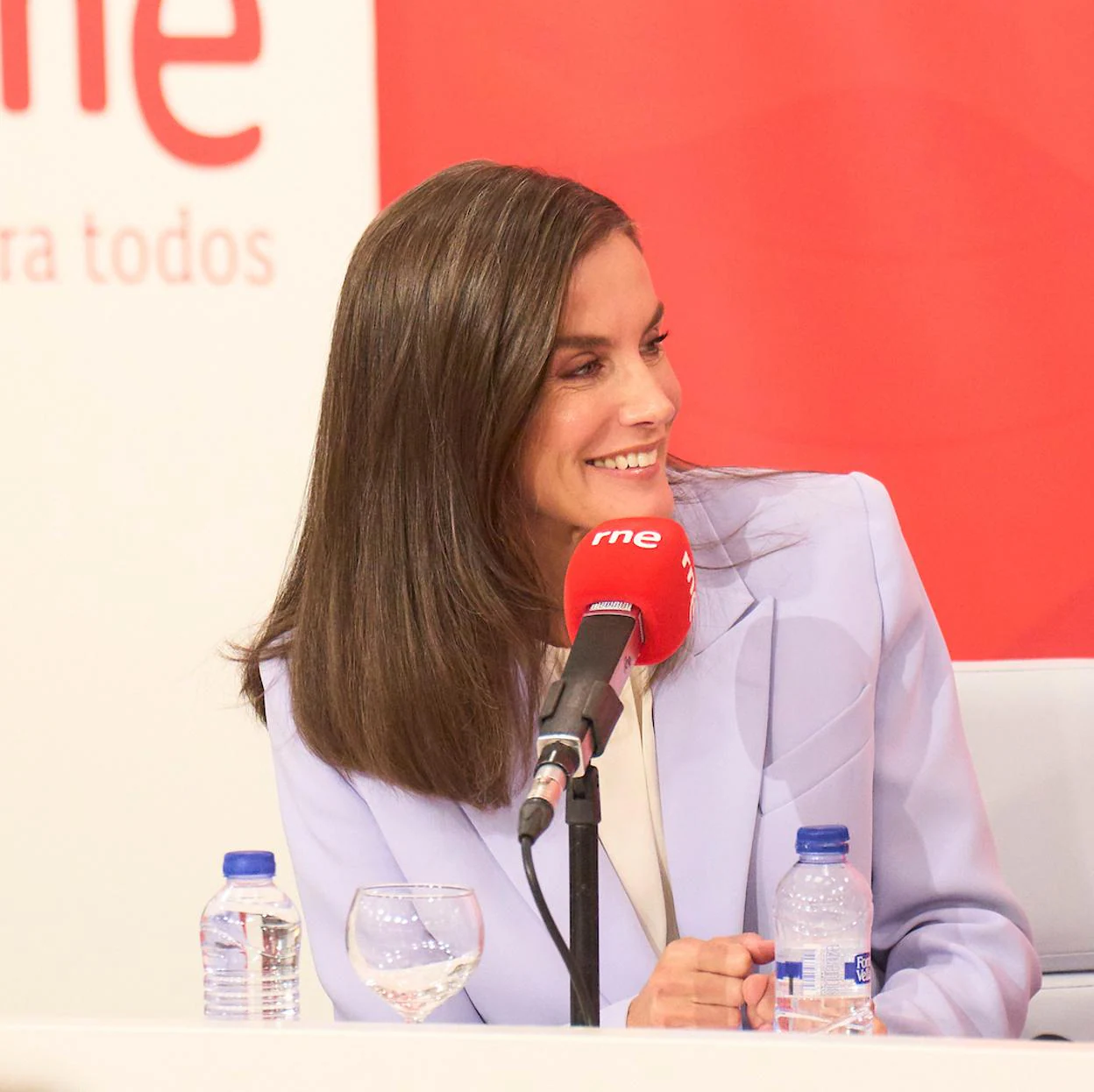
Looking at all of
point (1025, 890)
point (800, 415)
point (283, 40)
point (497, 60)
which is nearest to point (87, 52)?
point (283, 40)

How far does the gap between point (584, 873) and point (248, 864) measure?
39cm

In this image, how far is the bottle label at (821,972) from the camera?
4.32 feet

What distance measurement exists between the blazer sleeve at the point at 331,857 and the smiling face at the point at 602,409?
407 mm

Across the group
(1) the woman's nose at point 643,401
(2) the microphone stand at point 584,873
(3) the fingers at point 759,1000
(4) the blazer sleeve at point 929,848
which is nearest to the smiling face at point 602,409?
(1) the woman's nose at point 643,401

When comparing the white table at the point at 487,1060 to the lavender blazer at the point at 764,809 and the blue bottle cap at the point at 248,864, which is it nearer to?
the blue bottle cap at the point at 248,864

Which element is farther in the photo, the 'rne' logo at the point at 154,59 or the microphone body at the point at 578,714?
the 'rne' logo at the point at 154,59

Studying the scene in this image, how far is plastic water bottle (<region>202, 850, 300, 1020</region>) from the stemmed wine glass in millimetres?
232

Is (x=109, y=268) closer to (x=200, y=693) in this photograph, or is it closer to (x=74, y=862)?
(x=200, y=693)

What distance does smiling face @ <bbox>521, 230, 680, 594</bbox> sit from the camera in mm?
1684

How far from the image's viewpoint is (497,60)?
257 cm

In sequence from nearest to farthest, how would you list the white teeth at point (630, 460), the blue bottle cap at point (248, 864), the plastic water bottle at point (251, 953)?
1. the blue bottle cap at point (248, 864)
2. the plastic water bottle at point (251, 953)
3. the white teeth at point (630, 460)

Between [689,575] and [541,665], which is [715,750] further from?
[689,575]

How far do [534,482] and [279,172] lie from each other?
111cm

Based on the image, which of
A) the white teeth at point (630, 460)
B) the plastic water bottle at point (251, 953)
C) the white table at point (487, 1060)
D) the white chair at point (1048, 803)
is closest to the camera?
the white table at point (487, 1060)
